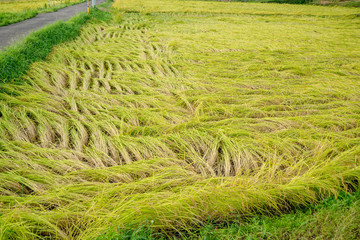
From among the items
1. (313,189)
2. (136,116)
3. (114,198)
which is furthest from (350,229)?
(136,116)

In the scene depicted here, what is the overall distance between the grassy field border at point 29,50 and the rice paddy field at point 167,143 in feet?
0.55

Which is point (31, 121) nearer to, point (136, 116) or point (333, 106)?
point (136, 116)

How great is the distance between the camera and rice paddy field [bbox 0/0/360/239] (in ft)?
4.51

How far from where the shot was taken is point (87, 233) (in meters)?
1.21

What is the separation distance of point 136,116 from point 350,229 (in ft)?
6.50

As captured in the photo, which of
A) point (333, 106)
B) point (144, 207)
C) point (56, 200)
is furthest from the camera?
point (333, 106)

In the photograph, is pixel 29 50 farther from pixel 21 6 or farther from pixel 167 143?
pixel 21 6

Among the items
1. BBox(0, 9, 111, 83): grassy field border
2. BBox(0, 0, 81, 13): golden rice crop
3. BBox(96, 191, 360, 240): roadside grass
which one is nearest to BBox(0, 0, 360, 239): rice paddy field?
BBox(96, 191, 360, 240): roadside grass

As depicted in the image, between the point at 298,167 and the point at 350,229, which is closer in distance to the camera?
the point at 350,229

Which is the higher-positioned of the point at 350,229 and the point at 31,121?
the point at 31,121

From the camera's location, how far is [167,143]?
2.07 meters

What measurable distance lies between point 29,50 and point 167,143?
3279 millimetres

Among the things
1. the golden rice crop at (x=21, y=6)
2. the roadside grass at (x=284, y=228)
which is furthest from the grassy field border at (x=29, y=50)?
the golden rice crop at (x=21, y=6)

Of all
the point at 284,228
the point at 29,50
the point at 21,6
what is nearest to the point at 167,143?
the point at 284,228
